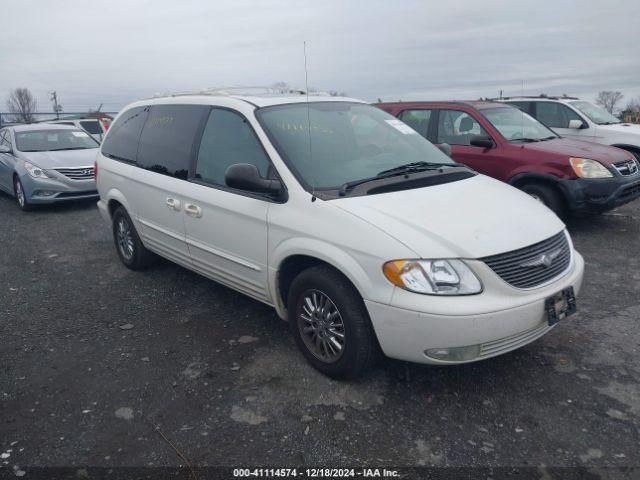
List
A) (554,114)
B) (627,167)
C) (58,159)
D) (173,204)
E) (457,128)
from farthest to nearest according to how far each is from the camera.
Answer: (554,114)
(58,159)
(457,128)
(627,167)
(173,204)

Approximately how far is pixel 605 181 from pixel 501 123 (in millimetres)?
1602

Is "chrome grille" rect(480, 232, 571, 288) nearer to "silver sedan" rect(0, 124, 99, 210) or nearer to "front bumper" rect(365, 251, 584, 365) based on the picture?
"front bumper" rect(365, 251, 584, 365)

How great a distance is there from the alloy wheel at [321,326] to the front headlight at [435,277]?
1.74 ft

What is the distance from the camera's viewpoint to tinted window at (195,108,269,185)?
12.4 feet

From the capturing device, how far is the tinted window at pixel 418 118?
7781 mm

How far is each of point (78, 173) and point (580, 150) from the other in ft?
25.9

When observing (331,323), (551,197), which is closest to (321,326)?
(331,323)

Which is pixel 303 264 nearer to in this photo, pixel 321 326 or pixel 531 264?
pixel 321 326

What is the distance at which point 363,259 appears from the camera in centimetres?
295

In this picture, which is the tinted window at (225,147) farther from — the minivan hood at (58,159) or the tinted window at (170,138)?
the minivan hood at (58,159)

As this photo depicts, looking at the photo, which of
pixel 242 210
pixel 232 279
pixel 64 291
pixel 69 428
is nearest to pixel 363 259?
pixel 242 210

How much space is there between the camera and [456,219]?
310 centimetres

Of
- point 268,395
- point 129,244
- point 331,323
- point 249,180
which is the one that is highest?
point 249,180

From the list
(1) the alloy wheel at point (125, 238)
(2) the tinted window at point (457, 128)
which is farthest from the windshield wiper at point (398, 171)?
(2) the tinted window at point (457, 128)
